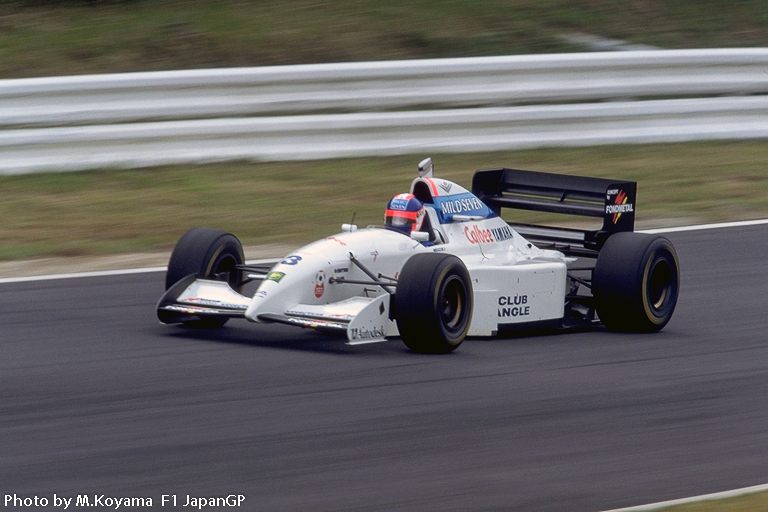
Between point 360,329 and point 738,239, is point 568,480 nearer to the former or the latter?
point 360,329

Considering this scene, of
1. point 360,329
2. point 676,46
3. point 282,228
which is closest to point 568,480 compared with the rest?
point 360,329

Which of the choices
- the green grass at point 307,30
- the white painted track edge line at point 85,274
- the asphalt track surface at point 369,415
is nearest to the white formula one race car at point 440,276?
the asphalt track surface at point 369,415

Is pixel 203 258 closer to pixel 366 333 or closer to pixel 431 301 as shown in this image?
pixel 366 333

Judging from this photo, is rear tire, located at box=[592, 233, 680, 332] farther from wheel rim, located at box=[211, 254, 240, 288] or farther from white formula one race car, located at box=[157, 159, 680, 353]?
wheel rim, located at box=[211, 254, 240, 288]

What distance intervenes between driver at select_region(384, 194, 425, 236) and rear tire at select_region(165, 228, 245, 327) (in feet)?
3.48

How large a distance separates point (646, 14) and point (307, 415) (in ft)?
43.1

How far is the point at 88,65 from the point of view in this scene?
1394cm

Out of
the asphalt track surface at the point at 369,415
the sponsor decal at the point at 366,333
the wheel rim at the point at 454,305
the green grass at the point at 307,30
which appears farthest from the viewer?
the green grass at the point at 307,30

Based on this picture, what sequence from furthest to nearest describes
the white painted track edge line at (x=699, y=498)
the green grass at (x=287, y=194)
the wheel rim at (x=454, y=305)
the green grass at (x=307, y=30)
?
the green grass at (x=307, y=30), the green grass at (x=287, y=194), the wheel rim at (x=454, y=305), the white painted track edge line at (x=699, y=498)

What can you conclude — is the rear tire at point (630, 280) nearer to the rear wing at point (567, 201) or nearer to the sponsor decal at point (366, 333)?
the rear wing at point (567, 201)

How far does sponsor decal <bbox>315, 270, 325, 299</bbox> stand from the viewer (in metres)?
7.00

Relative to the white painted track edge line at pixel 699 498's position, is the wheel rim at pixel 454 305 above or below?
above

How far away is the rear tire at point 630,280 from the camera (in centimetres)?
771

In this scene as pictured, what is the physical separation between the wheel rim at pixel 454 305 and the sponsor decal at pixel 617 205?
5.92 feet
